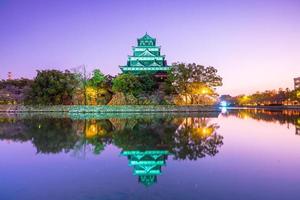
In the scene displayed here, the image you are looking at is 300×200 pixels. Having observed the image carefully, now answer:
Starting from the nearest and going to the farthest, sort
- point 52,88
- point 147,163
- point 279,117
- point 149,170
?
point 149,170, point 147,163, point 279,117, point 52,88

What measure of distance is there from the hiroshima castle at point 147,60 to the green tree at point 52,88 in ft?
37.4

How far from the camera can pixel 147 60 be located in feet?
218

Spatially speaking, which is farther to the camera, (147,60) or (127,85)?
(147,60)

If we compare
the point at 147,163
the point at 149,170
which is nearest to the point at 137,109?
the point at 147,163

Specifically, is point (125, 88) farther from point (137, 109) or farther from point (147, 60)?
point (147, 60)

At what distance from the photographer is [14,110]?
63.2 metres

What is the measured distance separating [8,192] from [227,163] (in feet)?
22.1

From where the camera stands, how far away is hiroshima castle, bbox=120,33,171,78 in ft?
206

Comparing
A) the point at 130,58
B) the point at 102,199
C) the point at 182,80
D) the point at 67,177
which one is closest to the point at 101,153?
the point at 67,177

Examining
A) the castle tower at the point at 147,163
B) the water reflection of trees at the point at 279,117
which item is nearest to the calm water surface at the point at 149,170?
the castle tower at the point at 147,163

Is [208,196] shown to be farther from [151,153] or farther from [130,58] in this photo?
[130,58]

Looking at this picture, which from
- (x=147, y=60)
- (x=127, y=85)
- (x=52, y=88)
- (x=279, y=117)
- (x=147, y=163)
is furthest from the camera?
(x=147, y=60)

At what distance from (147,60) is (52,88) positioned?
20542 mm

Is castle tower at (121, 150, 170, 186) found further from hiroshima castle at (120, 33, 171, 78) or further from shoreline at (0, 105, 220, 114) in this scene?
hiroshima castle at (120, 33, 171, 78)
